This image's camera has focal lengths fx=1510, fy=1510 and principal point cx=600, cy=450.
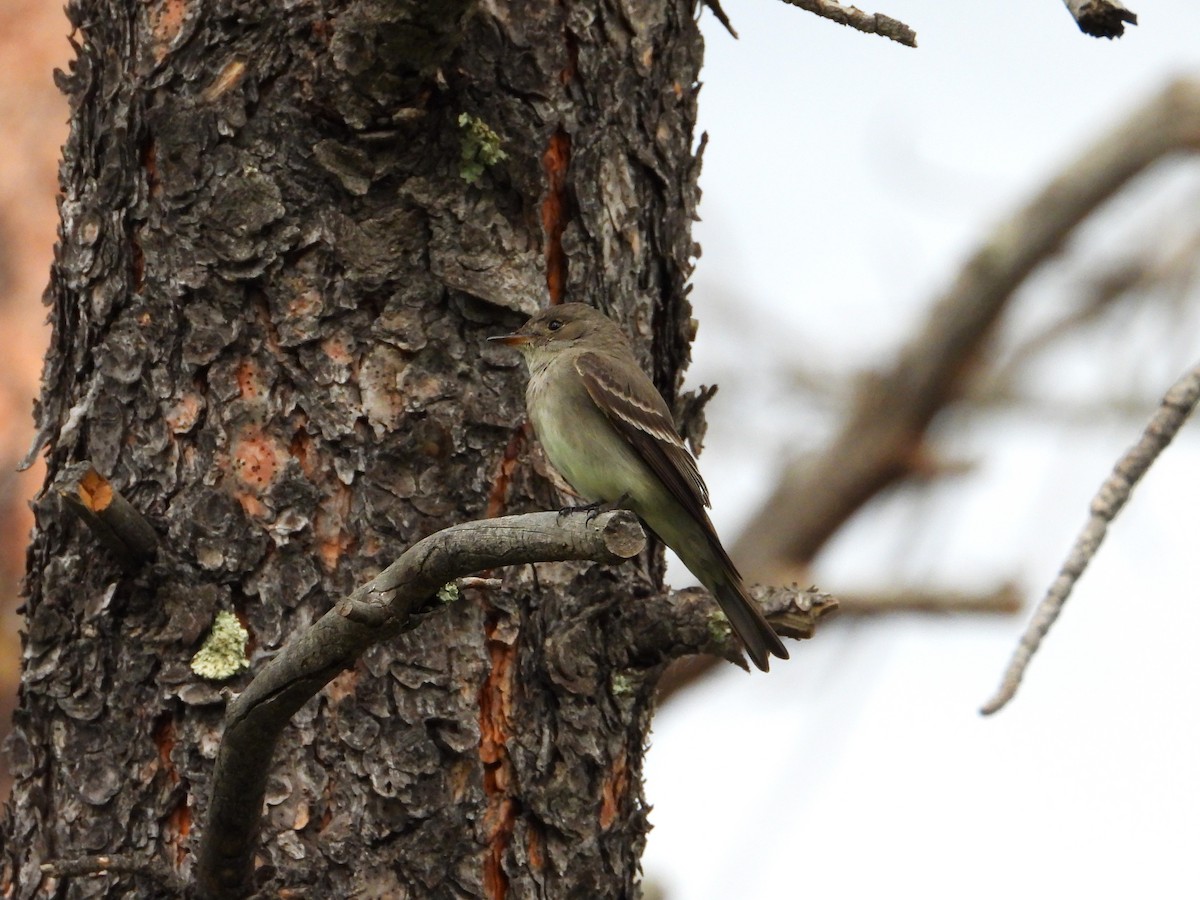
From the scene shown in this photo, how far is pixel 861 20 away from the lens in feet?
9.31

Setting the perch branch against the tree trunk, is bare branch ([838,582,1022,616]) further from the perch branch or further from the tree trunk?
the perch branch

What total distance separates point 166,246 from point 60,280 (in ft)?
1.11

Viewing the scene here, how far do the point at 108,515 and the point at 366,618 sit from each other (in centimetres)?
85

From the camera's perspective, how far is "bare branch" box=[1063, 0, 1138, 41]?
2002 millimetres

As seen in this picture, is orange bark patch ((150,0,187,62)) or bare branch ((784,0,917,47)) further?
orange bark patch ((150,0,187,62))

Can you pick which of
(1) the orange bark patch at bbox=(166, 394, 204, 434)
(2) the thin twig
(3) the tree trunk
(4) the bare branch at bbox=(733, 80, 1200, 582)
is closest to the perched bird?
(3) the tree trunk

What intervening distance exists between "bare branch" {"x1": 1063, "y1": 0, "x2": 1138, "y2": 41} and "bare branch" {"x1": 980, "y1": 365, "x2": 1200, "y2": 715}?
0.82 m

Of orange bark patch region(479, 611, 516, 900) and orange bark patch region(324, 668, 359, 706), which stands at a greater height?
orange bark patch region(324, 668, 359, 706)

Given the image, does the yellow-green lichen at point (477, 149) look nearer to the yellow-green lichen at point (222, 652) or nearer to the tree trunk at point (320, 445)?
the tree trunk at point (320, 445)

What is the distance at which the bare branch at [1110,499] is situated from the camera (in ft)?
8.04

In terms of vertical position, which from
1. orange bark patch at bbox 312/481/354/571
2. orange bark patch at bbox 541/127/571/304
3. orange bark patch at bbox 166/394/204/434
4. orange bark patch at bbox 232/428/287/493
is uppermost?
orange bark patch at bbox 541/127/571/304

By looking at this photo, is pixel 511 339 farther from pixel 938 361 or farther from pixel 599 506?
pixel 938 361

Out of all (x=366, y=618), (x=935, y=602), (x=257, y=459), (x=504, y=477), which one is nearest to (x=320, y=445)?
(x=257, y=459)

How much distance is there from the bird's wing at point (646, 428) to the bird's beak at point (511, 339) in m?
0.33
